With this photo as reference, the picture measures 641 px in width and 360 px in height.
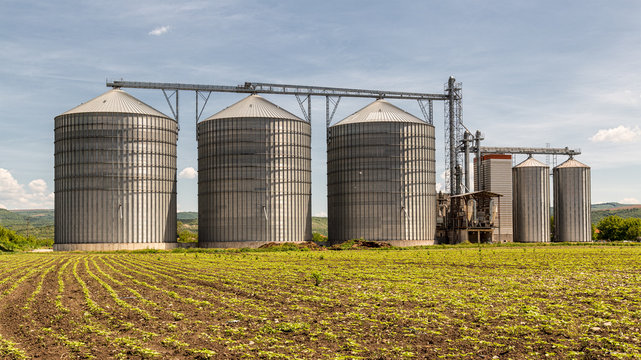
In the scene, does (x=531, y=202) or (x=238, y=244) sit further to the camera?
(x=531, y=202)

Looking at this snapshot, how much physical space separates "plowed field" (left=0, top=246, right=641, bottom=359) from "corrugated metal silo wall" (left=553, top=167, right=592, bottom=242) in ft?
315

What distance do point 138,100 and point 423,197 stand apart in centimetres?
4869

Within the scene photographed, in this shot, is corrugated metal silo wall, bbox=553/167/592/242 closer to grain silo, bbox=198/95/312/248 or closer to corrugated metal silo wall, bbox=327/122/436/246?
corrugated metal silo wall, bbox=327/122/436/246

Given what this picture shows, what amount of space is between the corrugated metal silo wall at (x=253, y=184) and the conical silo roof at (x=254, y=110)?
2.95ft

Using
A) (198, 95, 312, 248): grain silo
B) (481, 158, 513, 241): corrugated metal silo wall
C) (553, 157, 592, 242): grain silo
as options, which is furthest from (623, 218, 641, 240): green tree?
(198, 95, 312, 248): grain silo

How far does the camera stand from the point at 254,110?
9675 centimetres

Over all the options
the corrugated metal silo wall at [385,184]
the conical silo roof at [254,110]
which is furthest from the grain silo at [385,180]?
the conical silo roof at [254,110]

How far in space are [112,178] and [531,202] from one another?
7723cm

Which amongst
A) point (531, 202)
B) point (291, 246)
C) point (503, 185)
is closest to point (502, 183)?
point (503, 185)

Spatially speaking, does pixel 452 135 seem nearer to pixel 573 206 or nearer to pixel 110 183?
pixel 573 206

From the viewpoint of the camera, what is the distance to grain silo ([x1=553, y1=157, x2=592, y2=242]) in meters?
123

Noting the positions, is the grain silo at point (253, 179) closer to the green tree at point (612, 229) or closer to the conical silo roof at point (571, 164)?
the conical silo roof at point (571, 164)

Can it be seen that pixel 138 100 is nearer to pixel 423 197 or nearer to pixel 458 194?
pixel 423 197

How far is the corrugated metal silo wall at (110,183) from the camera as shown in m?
89.6
